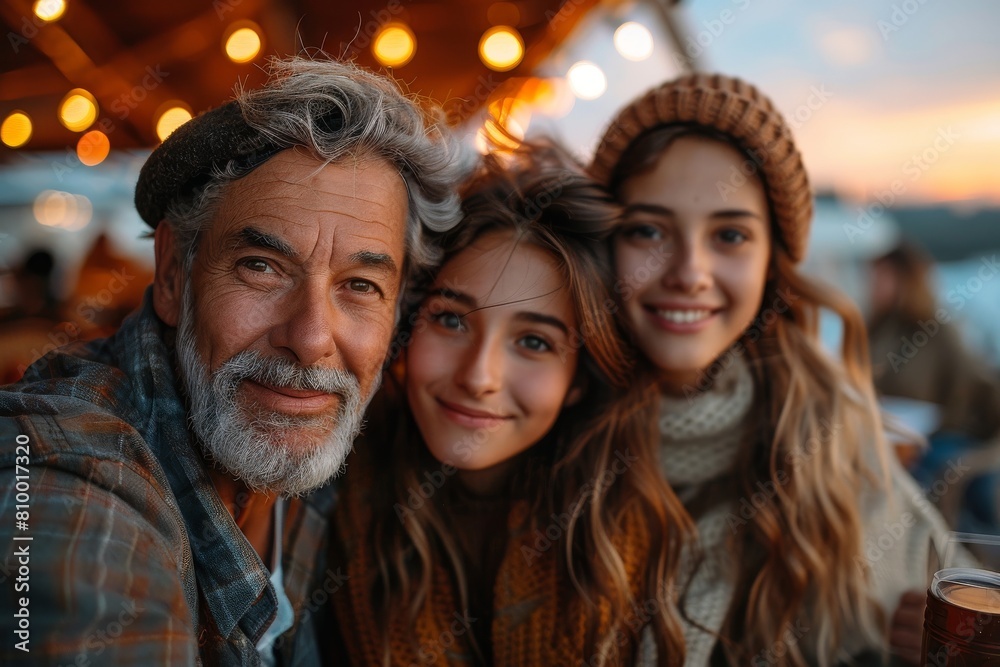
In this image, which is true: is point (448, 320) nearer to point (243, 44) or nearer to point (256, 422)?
point (256, 422)

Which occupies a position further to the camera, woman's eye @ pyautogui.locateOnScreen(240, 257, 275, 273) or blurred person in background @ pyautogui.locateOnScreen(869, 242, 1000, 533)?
blurred person in background @ pyautogui.locateOnScreen(869, 242, 1000, 533)

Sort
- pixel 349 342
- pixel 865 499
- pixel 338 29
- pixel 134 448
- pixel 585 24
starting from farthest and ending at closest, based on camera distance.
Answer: pixel 338 29, pixel 585 24, pixel 865 499, pixel 349 342, pixel 134 448

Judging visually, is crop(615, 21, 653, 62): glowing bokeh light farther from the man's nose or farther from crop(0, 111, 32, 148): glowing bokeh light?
crop(0, 111, 32, 148): glowing bokeh light

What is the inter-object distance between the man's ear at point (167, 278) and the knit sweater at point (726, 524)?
159cm

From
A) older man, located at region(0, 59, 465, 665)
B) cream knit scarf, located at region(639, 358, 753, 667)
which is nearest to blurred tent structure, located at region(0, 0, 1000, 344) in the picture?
cream knit scarf, located at region(639, 358, 753, 667)

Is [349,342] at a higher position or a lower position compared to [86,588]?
higher

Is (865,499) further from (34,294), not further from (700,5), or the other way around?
(34,294)

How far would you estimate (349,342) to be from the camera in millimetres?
1747

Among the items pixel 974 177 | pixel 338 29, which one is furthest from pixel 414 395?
pixel 974 177

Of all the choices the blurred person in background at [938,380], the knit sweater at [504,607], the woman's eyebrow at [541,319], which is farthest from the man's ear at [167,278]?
the blurred person in background at [938,380]

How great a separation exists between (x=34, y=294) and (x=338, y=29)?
3.09 m

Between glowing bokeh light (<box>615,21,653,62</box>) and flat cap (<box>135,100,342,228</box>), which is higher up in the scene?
glowing bokeh light (<box>615,21,653,62</box>)

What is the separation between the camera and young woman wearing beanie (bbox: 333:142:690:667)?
6.73 ft

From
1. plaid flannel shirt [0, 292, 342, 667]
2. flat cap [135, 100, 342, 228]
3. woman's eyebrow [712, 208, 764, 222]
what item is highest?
flat cap [135, 100, 342, 228]
